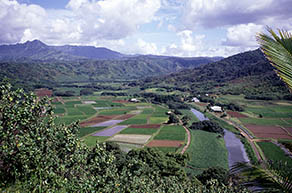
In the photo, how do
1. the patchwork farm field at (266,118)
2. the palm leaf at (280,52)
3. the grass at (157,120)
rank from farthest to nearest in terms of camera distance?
1. the grass at (157,120)
2. the patchwork farm field at (266,118)
3. the palm leaf at (280,52)

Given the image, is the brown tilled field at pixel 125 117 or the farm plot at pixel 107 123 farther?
the brown tilled field at pixel 125 117

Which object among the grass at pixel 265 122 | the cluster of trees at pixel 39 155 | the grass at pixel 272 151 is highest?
the cluster of trees at pixel 39 155

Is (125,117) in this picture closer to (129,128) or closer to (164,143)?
(129,128)

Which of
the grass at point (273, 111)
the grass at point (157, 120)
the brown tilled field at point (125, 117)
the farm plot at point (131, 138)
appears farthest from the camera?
the brown tilled field at point (125, 117)

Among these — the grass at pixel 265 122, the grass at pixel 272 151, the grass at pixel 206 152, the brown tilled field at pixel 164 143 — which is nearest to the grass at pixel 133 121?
the brown tilled field at pixel 164 143

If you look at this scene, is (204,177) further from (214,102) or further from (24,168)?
(214,102)

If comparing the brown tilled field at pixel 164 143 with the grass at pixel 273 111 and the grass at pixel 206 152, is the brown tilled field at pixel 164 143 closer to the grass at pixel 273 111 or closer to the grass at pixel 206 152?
the grass at pixel 206 152

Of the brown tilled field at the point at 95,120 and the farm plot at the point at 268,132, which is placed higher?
the farm plot at the point at 268,132
